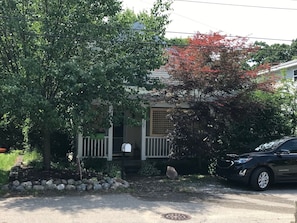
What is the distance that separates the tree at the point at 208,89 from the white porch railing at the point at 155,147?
3013 millimetres

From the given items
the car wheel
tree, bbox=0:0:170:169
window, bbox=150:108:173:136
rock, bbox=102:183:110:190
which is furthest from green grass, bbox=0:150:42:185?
the car wheel

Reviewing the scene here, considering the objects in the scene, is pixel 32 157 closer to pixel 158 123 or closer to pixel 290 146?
pixel 158 123

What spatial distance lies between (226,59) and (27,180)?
735 cm

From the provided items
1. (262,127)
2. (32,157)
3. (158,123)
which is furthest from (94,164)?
(262,127)

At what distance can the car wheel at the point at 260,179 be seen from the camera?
1164 centimetres

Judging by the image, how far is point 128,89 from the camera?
1312 centimetres

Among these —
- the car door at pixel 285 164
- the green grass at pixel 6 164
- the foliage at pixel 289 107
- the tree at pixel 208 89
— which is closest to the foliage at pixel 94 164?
the green grass at pixel 6 164

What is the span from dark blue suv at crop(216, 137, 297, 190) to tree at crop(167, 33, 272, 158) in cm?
143

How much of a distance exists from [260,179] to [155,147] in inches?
224

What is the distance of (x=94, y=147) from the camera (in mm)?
15461

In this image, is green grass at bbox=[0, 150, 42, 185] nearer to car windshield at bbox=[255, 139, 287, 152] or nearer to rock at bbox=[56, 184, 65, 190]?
rock at bbox=[56, 184, 65, 190]

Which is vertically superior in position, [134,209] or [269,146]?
[269,146]

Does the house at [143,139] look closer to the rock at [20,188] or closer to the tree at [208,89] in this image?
the tree at [208,89]

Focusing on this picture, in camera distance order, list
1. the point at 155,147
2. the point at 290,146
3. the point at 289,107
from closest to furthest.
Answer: the point at 290,146
the point at 289,107
the point at 155,147
